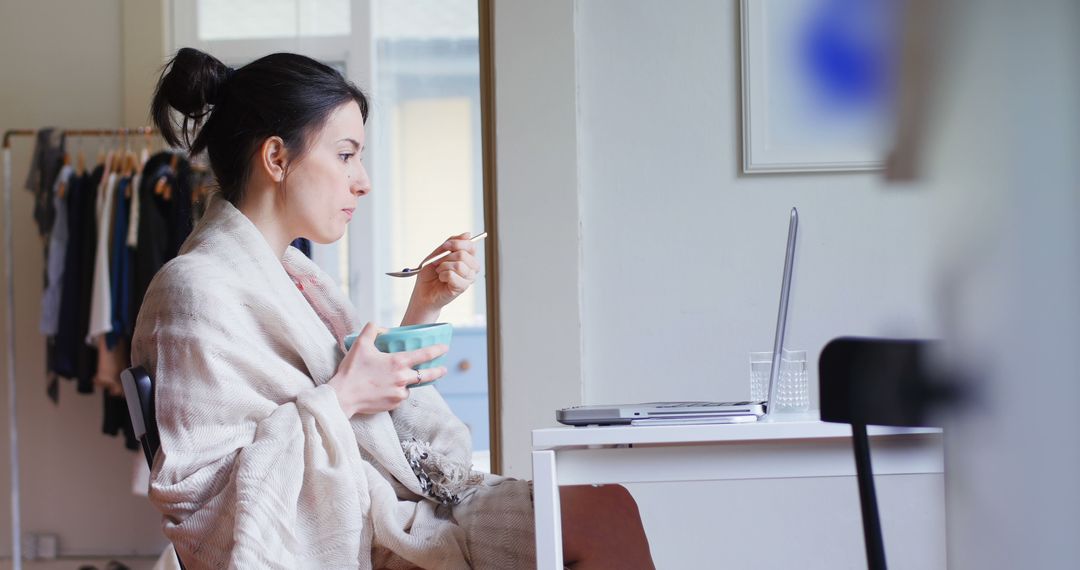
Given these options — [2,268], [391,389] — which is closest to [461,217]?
[2,268]

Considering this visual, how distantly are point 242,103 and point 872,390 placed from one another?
1.29 meters

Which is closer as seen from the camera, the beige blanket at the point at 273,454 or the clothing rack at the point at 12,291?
the beige blanket at the point at 273,454

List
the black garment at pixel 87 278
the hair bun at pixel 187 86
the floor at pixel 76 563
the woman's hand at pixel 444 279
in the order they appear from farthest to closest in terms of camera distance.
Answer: the floor at pixel 76 563 < the black garment at pixel 87 278 < the woman's hand at pixel 444 279 < the hair bun at pixel 187 86

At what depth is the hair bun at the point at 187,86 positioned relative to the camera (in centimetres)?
164

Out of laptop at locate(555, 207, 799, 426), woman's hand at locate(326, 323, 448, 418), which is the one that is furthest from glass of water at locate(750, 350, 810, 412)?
woman's hand at locate(326, 323, 448, 418)

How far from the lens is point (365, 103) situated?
6.00ft

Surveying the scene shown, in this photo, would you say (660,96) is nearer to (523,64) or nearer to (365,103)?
(523,64)

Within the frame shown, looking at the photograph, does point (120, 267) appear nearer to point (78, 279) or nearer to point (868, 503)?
point (78, 279)

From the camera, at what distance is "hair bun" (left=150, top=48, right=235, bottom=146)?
5.38 feet

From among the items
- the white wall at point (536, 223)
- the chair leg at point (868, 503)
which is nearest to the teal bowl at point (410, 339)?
the chair leg at point (868, 503)

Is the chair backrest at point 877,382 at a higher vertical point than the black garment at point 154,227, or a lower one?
lower

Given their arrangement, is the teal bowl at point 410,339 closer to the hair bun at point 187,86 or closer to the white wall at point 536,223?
the hair bun at point 187,86

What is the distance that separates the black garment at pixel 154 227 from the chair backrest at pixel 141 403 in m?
2.48

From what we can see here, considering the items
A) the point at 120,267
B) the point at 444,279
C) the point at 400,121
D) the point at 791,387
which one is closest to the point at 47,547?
the point at 120,267
